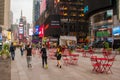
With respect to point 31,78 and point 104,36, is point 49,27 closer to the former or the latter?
point 104,36

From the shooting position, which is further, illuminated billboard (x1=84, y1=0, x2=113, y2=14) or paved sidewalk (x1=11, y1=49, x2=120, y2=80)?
illuminated billboard (x1=84, y1=0, x2=113, y2=14)

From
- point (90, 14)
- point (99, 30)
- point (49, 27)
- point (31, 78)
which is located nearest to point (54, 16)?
point (49, 27)

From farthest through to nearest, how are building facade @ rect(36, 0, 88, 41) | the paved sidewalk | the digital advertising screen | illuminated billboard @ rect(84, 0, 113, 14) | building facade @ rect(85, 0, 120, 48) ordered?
building facade @ rect(36, 0, 88, 41), illuminated billboard @ rect(84, 0, 113, 14), building facade @ rect(85, 0, 120, 48), the digital advertising screen, the paved sidewalk

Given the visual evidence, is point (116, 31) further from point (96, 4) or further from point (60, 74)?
point (60, 74)

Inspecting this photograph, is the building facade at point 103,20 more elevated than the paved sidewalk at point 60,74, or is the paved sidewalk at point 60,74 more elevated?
the building facade at point 103,20

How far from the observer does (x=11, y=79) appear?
15.2 m

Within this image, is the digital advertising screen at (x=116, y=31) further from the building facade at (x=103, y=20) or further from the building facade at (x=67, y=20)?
the building facade at (x=67, y=20)

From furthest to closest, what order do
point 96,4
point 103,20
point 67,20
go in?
point 67,20, point 96,4, point 103,20

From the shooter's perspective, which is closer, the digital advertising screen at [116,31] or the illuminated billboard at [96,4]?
the digital advertising screen at [116,31]

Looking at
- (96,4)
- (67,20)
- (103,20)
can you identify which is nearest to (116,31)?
(103,20)

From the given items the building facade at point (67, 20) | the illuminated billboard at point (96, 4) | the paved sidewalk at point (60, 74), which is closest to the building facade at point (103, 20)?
the illuminated billboard at point (96, 4)

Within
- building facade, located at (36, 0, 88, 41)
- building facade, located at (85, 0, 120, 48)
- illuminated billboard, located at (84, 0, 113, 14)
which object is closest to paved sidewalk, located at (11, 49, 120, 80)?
building facade, located at (85, 0, 120, 48)

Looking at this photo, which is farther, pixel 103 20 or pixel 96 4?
pixel 96 4

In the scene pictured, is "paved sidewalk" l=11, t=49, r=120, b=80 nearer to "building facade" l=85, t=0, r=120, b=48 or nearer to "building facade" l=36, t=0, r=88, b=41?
"building facade" l=85, t=0, r=120, b=48
